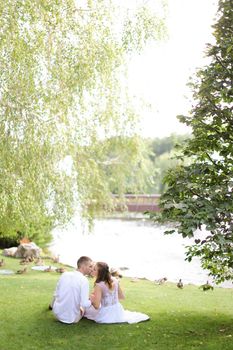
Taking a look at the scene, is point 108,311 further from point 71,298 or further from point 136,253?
point 136,253

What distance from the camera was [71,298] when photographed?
266 inches

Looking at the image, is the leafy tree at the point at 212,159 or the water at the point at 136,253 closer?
the leafy tree at the point at 212,159

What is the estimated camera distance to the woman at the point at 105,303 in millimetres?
6867

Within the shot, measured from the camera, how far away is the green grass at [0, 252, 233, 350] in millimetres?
6047

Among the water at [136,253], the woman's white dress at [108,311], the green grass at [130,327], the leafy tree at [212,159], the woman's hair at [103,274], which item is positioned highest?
the leafy tree at [212,159]

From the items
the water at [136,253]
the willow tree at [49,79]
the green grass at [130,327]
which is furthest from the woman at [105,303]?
the water at [136,253]

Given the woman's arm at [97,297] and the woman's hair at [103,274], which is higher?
the woman's hair at [103,274]

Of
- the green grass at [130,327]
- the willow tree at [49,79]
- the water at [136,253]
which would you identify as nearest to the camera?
the green grass at [130,327]

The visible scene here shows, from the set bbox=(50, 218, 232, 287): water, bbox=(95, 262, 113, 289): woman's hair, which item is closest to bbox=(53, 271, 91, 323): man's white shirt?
bbox=(95, 262, 113, 289): woman's hair

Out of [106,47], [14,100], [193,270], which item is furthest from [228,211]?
[193,270]

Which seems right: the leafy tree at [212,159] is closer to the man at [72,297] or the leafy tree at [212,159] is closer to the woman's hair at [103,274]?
the woman's hair at [103,274]

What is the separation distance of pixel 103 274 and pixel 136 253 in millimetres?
14355

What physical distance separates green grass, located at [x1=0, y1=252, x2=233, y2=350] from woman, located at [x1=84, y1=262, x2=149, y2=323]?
12cm

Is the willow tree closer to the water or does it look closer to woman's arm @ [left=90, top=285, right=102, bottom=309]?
woman's arm @ [left=90, top=285, right=102, bottom=309]
